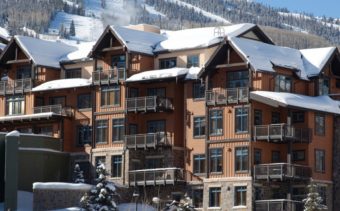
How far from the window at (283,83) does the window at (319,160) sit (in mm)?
4861

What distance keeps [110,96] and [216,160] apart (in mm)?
10312

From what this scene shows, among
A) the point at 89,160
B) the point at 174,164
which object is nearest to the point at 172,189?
the point at 174,164

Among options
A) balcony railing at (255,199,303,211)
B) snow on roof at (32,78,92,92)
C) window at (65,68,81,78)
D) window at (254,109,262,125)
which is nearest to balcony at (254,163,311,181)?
balcony railing at (255,199,303,211)

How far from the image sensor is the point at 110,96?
83.1 meters

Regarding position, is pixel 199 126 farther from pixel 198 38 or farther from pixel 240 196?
pixel 198 38

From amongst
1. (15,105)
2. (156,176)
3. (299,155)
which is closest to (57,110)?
(15,105)

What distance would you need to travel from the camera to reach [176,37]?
8544 cm

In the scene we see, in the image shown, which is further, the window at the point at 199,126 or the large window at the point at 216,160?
the window at the point at 199,126

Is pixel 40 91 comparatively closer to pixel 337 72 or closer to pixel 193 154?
pixel 193 154

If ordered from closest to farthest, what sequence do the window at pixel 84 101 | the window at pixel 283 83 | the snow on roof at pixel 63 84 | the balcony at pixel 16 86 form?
the window at pixel 283 83, the snow on roof at pixel 63 84, the window at pixel 84 101, the balcony at pixel 16 86

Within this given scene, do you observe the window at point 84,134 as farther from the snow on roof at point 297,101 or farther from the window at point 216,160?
the snow on roof at point 297,101

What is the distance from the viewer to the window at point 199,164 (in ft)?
259

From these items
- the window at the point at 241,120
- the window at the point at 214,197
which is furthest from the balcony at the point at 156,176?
the window at the point at 241,120

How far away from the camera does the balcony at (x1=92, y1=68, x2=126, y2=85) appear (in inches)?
3236
